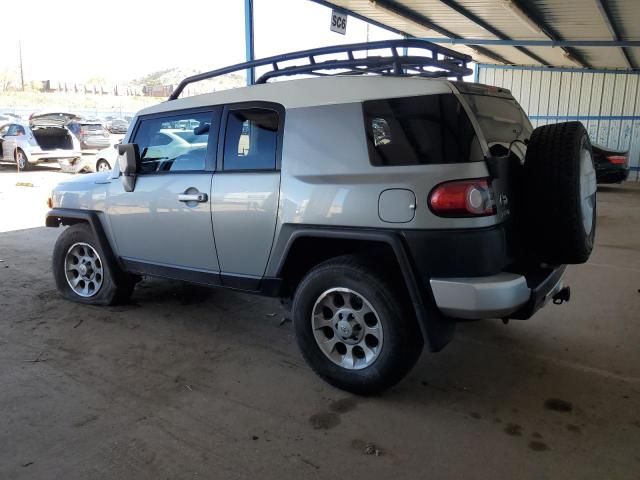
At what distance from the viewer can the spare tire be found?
2926 millimetres

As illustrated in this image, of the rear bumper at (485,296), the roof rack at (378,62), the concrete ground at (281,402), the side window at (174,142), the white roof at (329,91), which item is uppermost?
the roof rack at (378,62)

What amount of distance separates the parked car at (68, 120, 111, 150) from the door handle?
15394mm

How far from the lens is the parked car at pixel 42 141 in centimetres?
1683

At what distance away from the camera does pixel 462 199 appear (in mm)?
2801

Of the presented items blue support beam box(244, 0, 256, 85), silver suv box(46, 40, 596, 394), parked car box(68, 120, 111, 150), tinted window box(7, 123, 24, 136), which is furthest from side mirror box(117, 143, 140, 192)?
tinted window box(7, 123, 24, 136)

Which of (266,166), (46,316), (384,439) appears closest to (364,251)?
(266,166)

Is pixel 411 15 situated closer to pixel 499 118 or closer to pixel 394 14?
pixel 394 14

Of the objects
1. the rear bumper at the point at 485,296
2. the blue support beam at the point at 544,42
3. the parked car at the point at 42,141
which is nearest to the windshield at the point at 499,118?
the rear bumper at the point at 485,296

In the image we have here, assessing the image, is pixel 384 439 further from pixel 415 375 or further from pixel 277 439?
pixel 415 375

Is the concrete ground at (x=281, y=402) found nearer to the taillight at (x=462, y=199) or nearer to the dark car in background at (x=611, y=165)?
the taillight at (x=462, y=199)

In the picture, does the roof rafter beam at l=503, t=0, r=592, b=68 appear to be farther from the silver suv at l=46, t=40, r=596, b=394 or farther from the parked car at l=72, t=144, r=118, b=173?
the parked car at l=72, t=144, r=118, b=173

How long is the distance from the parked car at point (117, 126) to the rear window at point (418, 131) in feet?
83.1

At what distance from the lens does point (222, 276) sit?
154 inches

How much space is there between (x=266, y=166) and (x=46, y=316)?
2660 mm
